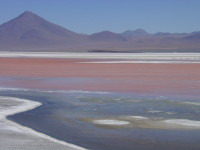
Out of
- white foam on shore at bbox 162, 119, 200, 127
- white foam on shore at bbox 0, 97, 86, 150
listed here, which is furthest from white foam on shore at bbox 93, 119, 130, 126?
white foam on shore at bbox 0, 97, 86, 150

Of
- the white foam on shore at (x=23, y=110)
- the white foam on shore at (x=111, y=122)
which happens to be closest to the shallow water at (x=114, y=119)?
the white foam on shore at (x=111, y=122)

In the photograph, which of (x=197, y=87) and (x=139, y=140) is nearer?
(x=139, y=140)

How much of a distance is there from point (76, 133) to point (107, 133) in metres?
0.63

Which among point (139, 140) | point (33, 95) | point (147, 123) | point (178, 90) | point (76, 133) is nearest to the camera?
point (139, 140)

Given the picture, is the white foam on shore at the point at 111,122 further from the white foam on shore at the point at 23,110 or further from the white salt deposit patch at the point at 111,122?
the white foam on shore at the point at 23,110

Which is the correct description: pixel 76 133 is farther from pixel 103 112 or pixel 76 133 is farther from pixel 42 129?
pixel 103 112

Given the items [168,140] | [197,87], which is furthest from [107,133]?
[197,87]

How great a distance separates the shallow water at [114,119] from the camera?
8578 mm

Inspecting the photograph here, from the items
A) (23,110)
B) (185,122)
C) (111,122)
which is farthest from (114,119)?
(23,110)

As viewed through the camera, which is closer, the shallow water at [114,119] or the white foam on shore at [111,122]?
the shallow water at [114,119]

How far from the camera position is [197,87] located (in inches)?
718

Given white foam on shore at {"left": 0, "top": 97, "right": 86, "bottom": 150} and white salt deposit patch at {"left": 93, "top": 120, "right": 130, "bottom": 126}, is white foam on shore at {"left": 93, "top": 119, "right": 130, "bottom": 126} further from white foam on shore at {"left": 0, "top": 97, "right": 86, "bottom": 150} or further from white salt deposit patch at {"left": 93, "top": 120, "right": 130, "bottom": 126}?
white foam on shore at {"left": 0, "top": 97, "right": 86, "bottom": 150}

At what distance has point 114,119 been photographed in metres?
11.0

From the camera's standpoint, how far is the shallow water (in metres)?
8.58
